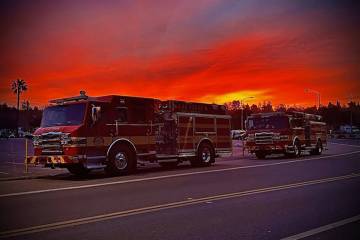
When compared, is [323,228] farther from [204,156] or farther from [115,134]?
[204,156]

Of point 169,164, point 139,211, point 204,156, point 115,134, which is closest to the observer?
point 139,211

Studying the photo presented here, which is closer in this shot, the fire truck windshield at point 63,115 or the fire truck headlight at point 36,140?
the fire truck windshield at point 63,115

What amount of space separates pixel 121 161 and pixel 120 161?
5cm

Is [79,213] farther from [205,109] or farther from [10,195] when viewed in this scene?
[205,109]

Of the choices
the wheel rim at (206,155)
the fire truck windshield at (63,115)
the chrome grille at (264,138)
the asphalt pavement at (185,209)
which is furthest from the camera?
the chrome grille at (264,138)

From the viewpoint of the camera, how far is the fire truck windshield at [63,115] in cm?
1507

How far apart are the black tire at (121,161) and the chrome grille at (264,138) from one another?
453 inches

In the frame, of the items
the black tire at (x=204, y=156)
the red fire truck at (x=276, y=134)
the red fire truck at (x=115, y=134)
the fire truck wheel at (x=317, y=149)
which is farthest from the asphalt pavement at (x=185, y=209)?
the fire truck wheel at (x=317, y=149)

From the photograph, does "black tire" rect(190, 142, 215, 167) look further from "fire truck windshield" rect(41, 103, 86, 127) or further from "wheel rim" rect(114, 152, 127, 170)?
"fire truck windshield" rect(41, 103, 86, 127)

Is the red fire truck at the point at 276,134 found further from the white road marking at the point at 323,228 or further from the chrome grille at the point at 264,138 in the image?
the white road marking at the point at 323,228

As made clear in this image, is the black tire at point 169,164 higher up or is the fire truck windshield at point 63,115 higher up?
the fire truck windshield at point 63,115

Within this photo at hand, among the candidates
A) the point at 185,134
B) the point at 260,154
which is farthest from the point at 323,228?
the point at 260,154

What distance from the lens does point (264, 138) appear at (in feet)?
84.8

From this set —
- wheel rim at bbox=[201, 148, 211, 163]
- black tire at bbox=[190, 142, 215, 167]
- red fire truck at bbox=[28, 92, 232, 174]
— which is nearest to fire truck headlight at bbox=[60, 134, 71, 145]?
red fire truck at bbox=[28, 92, 232, 174]
